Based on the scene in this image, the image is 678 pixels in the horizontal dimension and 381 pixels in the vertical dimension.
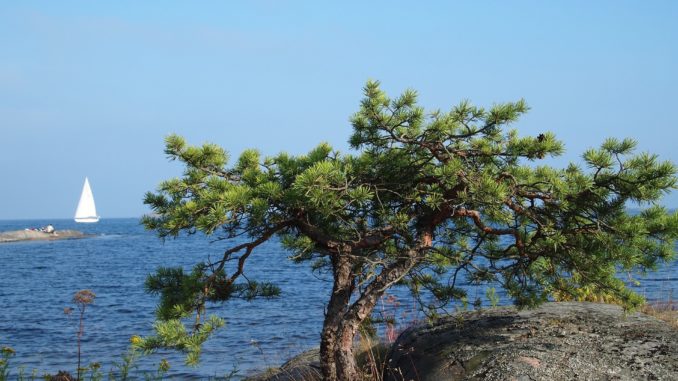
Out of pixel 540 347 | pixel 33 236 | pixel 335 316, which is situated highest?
pixel 33 236

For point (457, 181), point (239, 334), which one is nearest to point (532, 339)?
point (457, 181)

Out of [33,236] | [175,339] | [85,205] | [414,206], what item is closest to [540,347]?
[414,206]

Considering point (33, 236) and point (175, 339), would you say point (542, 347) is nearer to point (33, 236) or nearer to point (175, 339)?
point (175, 339)

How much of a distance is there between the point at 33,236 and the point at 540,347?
101 m

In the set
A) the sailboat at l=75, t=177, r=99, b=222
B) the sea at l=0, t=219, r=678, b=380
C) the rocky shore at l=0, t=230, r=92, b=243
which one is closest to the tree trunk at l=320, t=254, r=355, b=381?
the sea at l=0, t=219, r=678, b=380

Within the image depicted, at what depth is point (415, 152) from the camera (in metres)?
7.54

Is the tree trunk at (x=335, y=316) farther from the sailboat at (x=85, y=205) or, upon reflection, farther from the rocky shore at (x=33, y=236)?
the sailboat at (x=85, y=205)

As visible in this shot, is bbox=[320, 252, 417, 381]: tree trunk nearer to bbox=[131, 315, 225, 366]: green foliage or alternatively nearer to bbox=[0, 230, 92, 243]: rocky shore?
bbox=[131, 315, 225, 366]: green foliage

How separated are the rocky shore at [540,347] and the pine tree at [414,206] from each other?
52 cm

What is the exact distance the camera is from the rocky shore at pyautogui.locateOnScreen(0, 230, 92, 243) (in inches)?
3702

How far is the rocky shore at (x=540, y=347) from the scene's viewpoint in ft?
23.5

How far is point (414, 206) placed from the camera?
789 centimetres

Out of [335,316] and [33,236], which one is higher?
[33,236]

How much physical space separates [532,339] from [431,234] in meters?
1.61
